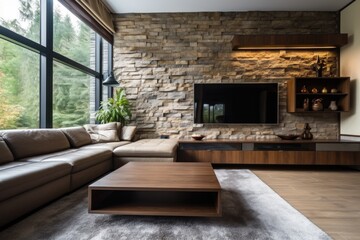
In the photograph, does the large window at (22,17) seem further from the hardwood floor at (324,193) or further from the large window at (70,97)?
the hardwood floor at (324,193)

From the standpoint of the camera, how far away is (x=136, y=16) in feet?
14.6

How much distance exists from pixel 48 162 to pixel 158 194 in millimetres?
1076

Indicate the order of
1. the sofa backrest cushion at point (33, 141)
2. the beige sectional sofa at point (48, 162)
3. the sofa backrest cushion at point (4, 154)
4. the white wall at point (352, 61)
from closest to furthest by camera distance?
1. the beige sectional sofa at point (48, 162)
2. the sofa backrest cushion at point (4, 154)
3. the sofa backrest cushion at point (33, 141)
4. the white wall at point (352, 61)

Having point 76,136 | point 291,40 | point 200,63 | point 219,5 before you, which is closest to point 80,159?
point 76,136

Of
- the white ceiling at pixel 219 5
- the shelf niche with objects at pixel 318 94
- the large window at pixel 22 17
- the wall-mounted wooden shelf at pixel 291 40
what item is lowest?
the shelf niche with objects at pixel 318 94

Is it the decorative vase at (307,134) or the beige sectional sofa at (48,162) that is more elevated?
the decorative vase at (307,134)

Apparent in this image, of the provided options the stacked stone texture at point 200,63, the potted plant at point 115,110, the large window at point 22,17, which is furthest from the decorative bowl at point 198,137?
the large window at point 22,17

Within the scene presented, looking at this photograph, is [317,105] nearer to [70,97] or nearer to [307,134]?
[307,134]

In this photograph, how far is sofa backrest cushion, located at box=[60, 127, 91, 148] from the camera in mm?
3121

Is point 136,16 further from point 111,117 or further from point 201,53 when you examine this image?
point 111,117

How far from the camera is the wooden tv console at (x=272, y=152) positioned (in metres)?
3.68

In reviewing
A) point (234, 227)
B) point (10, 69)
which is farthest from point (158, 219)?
point (10, 69)

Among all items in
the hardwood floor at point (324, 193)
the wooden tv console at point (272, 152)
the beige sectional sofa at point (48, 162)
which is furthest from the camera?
the wooden tv console at point (272, 152)

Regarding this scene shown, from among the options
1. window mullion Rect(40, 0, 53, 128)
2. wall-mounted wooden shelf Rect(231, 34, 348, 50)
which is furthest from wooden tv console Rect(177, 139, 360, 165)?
window mullion Rect(40, 0, 53, 128)
